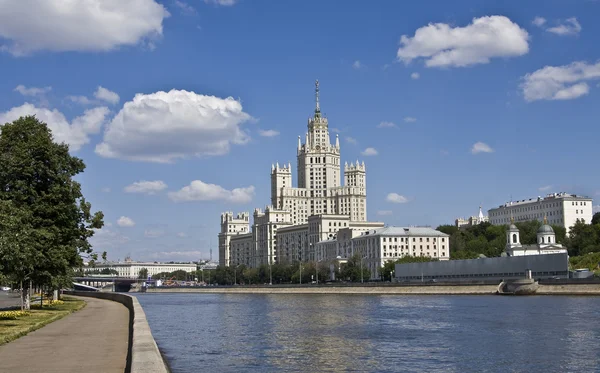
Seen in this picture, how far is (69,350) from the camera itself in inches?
1061

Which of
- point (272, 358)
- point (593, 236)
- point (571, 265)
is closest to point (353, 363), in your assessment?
point (272, 358)

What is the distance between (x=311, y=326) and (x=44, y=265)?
17442 mm

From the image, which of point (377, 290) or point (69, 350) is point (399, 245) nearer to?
point (377, 290)

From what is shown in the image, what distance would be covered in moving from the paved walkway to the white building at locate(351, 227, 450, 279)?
497ft

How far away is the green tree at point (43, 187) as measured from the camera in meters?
47.5

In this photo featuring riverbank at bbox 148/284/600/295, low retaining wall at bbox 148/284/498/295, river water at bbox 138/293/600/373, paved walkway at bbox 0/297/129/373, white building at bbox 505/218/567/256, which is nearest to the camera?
paved walkway at bbox 0/297/129/373

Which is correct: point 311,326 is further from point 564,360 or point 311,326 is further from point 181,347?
point 564,360

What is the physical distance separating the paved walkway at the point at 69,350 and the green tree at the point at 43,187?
988cm

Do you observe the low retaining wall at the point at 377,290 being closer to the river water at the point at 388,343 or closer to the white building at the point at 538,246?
the white building at the point at 538,246

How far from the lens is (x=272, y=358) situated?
1300 inches

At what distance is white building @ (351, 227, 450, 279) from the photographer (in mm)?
187625

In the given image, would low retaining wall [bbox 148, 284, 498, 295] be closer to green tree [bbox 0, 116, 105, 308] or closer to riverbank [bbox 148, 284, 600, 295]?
riverbank [bbox 148, 284, 600, 295]

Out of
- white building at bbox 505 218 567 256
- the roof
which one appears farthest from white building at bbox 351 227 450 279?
white building at bbox 505 218 567 256

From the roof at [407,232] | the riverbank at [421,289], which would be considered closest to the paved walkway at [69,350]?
the riverbank at [421,289]
